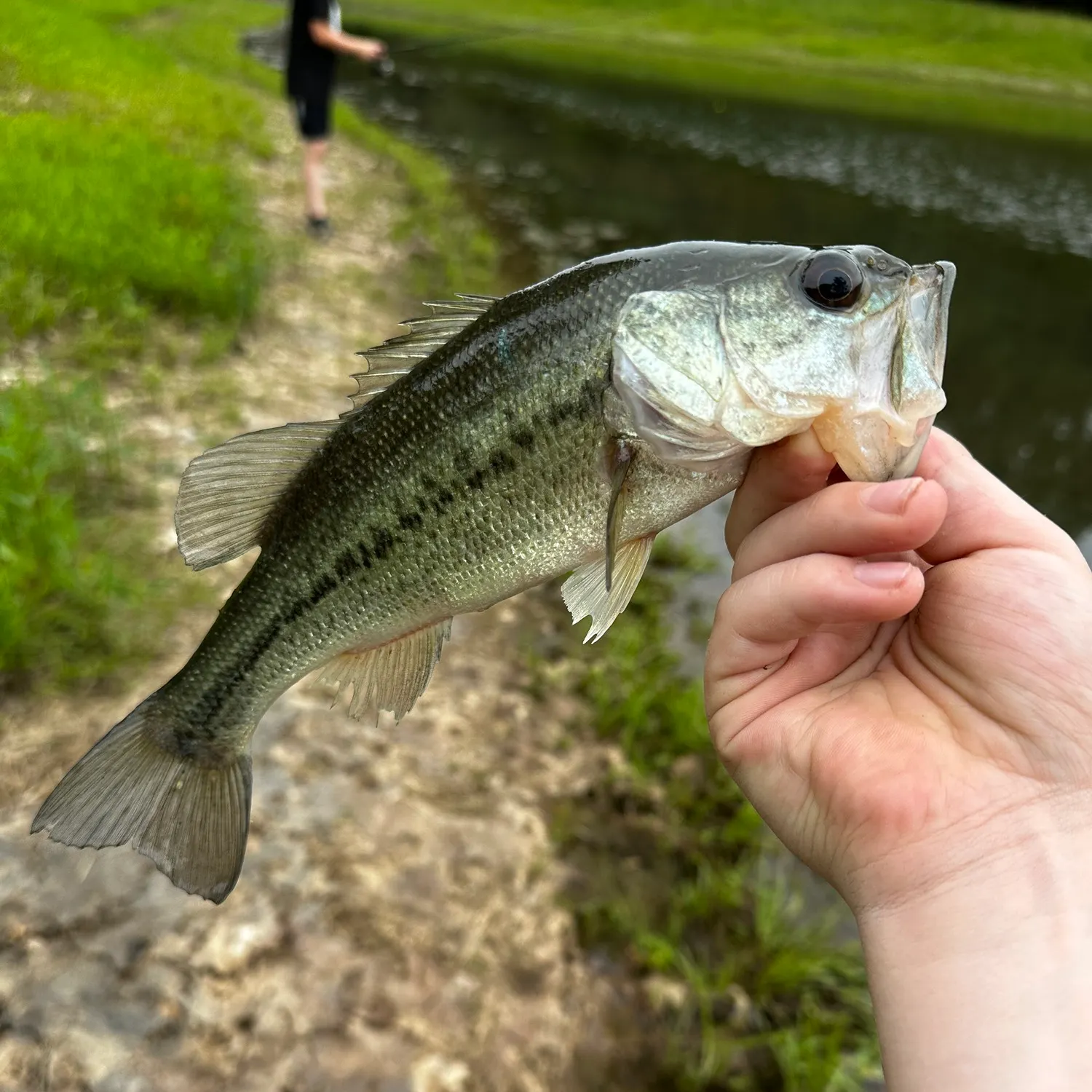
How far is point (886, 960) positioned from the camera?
1919mm

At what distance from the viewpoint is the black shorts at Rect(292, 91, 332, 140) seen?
1024cm

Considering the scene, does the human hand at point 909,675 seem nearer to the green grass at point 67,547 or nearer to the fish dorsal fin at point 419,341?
the fish dorsal fin at point 419,341

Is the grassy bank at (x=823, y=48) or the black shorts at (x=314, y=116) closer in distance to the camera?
the black shorts at (x=314, y=116)

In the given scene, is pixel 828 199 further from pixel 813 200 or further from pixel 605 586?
pixel 605 586

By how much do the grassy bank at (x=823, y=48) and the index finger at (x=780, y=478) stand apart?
34541 millimetres

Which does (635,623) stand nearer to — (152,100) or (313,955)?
(313,955)

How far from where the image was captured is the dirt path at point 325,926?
2.89m

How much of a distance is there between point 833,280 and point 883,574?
28.1 inches

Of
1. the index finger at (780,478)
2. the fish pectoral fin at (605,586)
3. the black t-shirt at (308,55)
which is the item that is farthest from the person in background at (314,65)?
the index finger at (780,478)

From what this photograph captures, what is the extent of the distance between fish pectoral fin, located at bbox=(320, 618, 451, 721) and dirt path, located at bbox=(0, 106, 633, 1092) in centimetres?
106

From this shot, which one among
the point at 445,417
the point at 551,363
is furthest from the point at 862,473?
the point at 445,417

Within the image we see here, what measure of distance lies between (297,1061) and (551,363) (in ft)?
8.62

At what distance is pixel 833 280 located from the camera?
6.51ft

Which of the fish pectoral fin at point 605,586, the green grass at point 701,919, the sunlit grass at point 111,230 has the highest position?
the fish pectoral fin at point 605,586
